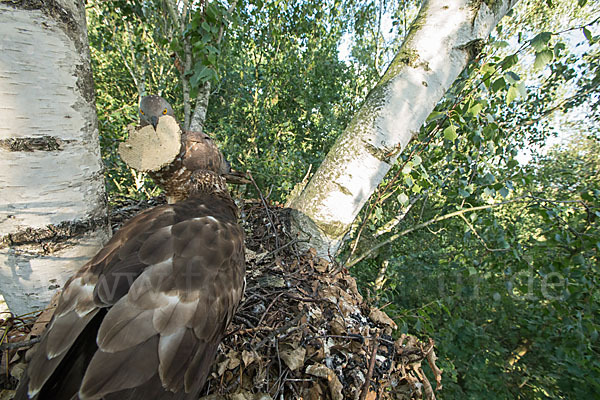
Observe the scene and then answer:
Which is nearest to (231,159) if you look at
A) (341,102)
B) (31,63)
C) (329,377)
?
(341,102)

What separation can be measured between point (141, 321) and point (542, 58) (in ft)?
7.43

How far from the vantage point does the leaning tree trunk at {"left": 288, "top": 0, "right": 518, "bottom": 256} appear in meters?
1.70

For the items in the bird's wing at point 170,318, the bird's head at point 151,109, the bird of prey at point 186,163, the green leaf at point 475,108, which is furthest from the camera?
the bird's head at point 151,109

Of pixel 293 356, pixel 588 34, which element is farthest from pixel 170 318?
pixel 588 34

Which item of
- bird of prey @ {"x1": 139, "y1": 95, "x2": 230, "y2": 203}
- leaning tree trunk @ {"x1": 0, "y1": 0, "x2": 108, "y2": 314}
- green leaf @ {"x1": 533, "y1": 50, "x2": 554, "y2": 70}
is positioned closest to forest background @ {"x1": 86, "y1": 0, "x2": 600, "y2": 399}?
green leaf @ {"x1": 533, "y1": 50, "x2": 554, "y2": 70}

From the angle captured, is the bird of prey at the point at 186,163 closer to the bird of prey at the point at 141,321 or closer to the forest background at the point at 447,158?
the forest background at the point at 447,158

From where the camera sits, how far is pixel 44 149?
1.12 meters

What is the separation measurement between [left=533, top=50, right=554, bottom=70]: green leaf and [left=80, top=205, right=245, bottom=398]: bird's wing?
1.90 metres

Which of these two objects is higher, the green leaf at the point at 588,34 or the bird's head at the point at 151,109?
the green leaf at the point at 588,34

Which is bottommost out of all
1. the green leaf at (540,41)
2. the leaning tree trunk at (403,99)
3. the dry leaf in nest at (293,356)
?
the dry leaf in nest at (293,356)

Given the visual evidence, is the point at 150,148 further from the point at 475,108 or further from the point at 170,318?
the point at 475,108

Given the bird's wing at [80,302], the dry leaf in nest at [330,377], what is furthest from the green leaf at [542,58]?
the bird's wing at [80,302]

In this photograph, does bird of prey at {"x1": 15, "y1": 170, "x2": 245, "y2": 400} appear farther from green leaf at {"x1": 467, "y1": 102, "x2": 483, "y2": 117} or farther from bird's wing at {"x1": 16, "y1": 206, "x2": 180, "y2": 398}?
green leaf at {"x1": 467, "y1": 102, "x2": 483, "y2": 117}

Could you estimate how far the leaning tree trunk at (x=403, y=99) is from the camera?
5.57 ft
